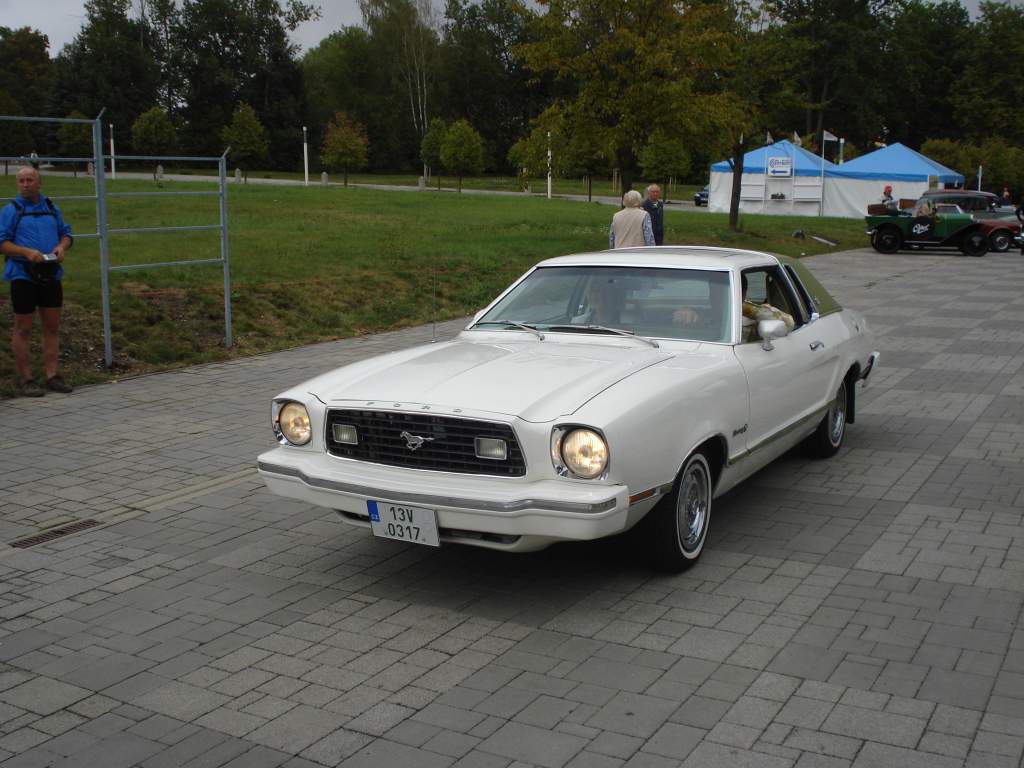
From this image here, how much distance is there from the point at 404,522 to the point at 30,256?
5983 millimetres

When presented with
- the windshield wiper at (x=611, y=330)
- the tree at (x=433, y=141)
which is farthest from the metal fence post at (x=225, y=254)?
the tree at (x=433, y=141)

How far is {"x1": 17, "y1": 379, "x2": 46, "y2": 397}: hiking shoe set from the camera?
9.90 m

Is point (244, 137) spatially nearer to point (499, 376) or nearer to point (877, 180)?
point (877, 180)

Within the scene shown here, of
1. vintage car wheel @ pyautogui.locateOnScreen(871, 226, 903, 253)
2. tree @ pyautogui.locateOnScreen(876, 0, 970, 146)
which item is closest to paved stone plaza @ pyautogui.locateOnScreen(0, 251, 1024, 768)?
vintage car wheel @ pyautogui.locateOnScreen(871, 226, 903, 253)

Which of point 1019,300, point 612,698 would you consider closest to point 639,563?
point 612,698

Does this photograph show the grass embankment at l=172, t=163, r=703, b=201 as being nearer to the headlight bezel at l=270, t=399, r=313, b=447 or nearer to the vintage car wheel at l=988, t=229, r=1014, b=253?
the vintage car wheel at l=988, t=229, r=1014, b=253

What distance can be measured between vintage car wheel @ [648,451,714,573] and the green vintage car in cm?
2588

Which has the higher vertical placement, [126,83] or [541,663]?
[126,83]

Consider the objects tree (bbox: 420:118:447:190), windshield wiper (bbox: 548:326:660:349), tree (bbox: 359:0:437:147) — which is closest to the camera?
windshield wiper (bbox: 548:326:660:349)

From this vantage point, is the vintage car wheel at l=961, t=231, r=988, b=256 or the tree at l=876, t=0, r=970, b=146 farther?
the tree at l=876, t=0, r=970, b=146

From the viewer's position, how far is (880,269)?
2470cm

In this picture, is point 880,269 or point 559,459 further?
point 880,269

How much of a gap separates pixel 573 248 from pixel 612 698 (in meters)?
19.2

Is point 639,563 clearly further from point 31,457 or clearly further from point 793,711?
point 31,457
